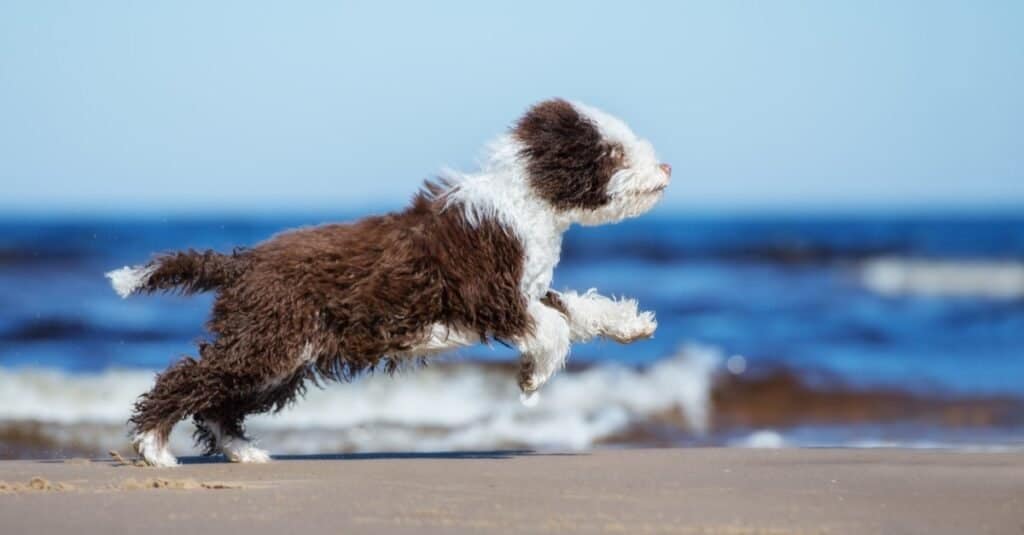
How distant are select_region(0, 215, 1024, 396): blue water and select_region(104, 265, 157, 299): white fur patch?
7.01ft

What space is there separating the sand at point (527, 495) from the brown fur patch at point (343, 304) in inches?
16.6

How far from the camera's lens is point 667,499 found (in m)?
5.67

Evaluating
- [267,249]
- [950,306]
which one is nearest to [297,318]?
[267,249]

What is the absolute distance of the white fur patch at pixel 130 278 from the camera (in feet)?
21.8

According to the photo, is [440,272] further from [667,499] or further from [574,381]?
[574,381]

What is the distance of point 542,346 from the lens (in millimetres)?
6570

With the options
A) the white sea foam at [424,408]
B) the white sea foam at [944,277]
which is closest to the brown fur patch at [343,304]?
the white sea foam at [424,408]

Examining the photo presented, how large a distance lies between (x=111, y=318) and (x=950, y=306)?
1091cm

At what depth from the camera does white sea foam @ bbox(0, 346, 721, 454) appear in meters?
9.77

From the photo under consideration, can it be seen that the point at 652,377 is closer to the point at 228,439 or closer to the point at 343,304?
the point at 228,439

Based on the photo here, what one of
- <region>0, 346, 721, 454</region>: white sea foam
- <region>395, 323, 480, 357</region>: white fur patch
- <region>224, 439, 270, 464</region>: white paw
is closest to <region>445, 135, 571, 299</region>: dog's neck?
<region>395, 323, 480, 357</region>: white fur patch

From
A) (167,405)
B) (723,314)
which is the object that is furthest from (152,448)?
(723,314)

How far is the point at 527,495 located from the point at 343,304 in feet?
4.34

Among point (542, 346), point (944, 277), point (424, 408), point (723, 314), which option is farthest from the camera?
point (944, 277)
